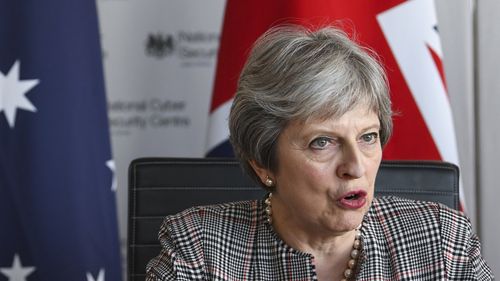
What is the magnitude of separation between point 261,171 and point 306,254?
0.20 meters

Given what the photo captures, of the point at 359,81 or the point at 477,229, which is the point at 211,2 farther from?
the point at 359,81

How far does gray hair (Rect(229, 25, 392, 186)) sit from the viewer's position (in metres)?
1.67

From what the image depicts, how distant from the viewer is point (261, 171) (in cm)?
186

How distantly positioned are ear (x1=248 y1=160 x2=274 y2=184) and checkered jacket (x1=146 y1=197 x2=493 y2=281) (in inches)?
4.2

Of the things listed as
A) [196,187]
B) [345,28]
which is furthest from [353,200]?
[345,28]

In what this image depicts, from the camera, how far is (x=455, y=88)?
11.2ft

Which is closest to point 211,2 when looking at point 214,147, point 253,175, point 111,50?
point 111,50

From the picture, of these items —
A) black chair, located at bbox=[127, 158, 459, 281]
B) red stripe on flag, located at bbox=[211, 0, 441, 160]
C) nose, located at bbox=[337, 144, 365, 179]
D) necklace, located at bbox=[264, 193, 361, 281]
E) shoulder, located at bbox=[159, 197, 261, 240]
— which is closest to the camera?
nose, located at bbox=[337, 144, 365, 179]

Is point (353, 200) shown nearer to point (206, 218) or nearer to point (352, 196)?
point (352, 196)

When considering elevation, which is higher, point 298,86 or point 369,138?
point 298,86

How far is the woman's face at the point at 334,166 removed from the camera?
165cm

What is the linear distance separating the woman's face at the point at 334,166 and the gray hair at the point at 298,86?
26 millimetres

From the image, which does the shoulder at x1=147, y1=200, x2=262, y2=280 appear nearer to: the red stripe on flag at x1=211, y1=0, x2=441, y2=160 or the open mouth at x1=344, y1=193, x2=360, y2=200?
the open mouth at x1=344, y1=193, x2=360, y2=200

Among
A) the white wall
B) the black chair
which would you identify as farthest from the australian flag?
the white wall
